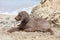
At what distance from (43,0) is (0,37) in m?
5.16

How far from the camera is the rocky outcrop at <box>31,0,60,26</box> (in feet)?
34.0

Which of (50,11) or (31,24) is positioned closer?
(31,24)

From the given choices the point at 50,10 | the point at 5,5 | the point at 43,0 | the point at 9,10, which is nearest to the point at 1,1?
the point at 5,5

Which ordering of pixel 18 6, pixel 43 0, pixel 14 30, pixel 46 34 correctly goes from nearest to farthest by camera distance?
1. pixel 46 34
2. pixel 14 30
3. pixel 43 0
4. pixel 18 6

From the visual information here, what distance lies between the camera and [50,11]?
11.0 meters

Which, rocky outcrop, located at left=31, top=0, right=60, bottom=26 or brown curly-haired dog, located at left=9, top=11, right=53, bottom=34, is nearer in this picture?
brown curly-haired dog, located at left=9, top=11, right=53, bottom=34

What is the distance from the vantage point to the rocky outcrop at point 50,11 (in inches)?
408

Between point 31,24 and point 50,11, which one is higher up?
point 50,11

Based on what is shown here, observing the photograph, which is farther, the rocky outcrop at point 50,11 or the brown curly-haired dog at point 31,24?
the rocky outcrop at point 50,11

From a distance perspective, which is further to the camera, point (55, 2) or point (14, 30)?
point (55, 2)

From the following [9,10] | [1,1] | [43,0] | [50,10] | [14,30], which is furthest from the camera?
[1,1]

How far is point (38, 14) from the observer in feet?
37.1

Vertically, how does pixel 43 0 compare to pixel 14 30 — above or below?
above

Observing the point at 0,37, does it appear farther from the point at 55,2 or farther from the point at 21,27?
the point at 55,2
